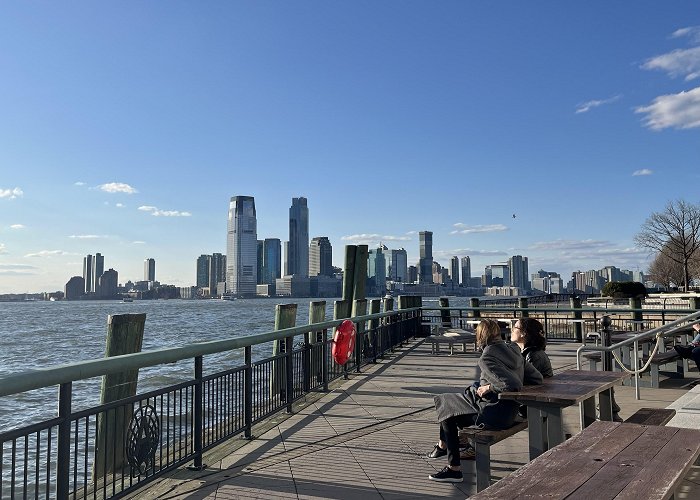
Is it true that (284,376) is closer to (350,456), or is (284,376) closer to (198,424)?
(350,456)

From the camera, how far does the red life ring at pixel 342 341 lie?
9.52 meters

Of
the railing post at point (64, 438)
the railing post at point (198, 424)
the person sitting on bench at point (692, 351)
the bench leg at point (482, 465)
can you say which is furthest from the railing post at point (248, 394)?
the person sitting on bench at point (692, 351)

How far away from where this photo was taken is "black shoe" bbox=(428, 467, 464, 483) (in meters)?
4.92

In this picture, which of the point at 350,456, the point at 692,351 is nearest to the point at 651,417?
the point at 350,456

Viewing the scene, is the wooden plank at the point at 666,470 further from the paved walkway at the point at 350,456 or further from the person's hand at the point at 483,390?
the person's hand at the point at 483,390

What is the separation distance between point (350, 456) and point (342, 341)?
3.98 m

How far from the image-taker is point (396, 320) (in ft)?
51.0

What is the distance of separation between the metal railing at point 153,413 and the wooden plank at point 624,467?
2.77 m

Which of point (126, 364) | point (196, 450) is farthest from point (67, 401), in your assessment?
point (196, 450)

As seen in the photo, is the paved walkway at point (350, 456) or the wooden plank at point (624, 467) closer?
the wooden plank at point (624, 467)

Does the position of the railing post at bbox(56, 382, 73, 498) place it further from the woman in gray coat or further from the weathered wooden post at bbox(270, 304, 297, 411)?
the weathered wooden post at bbox(270, 304, 297, 411)

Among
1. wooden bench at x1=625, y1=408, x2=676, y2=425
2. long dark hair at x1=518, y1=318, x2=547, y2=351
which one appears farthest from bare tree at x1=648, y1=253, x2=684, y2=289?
long dark hair at x1=518, y1=318, x2=547, y2=351

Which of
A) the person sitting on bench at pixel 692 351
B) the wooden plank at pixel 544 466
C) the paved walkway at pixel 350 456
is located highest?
the wooden plank at pixel 544 466

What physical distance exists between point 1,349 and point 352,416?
110 feet
